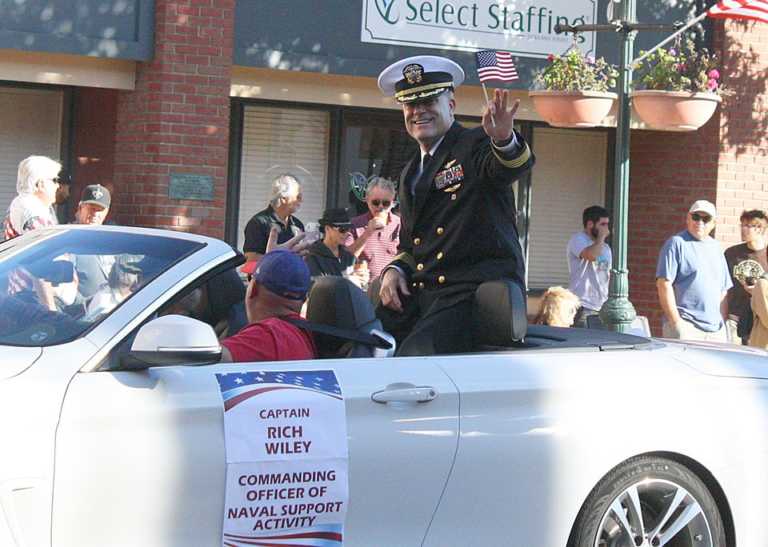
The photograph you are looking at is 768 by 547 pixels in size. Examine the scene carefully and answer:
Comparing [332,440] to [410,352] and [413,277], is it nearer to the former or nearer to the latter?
[410,352]

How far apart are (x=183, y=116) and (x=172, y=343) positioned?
7073mm

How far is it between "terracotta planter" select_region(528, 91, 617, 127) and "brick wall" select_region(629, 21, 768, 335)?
2.08 meters

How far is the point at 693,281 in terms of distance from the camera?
10.2m

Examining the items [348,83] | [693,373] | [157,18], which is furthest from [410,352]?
[348,83]

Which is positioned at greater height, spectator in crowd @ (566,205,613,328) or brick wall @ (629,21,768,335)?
brick wall @ (629,21,768,335)

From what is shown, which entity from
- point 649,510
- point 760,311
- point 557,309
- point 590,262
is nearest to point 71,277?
point 649,510

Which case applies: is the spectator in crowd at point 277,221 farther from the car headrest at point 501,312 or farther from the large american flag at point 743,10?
the car headrest at point 501,312

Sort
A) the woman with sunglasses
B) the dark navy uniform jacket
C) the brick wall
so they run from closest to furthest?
1. the dark navy uniform jacket
2. the woman with sunglasses
3. the brick wall

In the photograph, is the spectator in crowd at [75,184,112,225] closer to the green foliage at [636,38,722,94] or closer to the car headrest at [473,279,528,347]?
the car headrest at [473,279,528,347]

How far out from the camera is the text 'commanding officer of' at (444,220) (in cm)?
552

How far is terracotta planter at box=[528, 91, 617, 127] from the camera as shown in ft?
36.2

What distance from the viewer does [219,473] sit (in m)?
4.15

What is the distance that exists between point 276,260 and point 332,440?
790mm

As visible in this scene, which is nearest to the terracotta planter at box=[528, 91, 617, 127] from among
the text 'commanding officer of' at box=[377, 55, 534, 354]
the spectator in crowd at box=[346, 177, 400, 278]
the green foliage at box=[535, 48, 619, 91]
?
the green foliage at box=[535, 48, 619, 91]
